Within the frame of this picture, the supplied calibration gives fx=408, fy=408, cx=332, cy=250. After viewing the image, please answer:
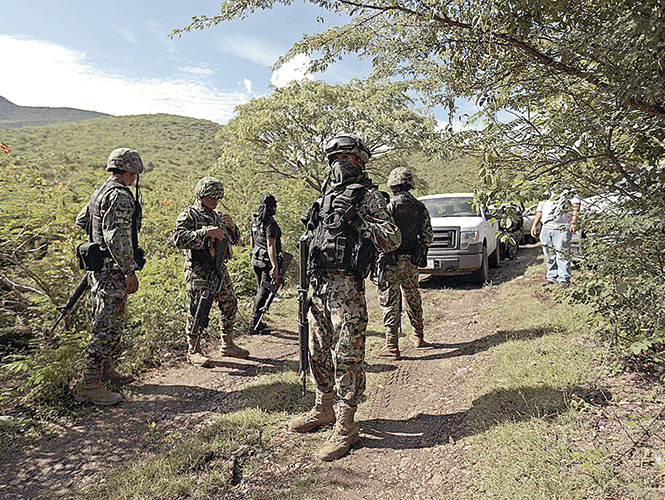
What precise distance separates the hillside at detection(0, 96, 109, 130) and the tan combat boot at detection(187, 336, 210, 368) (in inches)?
4225

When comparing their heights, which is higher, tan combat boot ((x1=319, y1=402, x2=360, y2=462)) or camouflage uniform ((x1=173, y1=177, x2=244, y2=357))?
camouflage uniform ((x1=173, y1=177, x2=244, y2=357))

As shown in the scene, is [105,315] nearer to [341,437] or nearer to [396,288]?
[341,437]

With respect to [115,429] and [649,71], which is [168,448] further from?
[649,71]

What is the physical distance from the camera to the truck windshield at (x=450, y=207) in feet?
29.4

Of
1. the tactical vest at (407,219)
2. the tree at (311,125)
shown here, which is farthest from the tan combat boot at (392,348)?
the tree at (311,125)

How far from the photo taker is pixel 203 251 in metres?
4.76

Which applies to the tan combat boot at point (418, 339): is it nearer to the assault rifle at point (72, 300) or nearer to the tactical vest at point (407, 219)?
the tactical vest at point (407, 219)

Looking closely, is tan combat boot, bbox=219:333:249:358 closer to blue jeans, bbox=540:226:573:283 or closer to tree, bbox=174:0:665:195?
tree, bbox=174:0:665:195

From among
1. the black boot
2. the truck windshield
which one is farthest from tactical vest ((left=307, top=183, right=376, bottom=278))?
the truck windshield

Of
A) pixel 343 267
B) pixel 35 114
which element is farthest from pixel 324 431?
pixel 35 114

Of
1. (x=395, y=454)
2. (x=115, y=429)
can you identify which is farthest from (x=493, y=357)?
(x=115, y=429)

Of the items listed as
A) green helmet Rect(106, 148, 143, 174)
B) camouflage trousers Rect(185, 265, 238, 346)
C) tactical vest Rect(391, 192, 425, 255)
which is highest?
green helmet Rect(106, 148, 143, 174)

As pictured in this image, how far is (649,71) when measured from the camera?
2.12m

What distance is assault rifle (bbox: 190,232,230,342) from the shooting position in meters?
4.72
